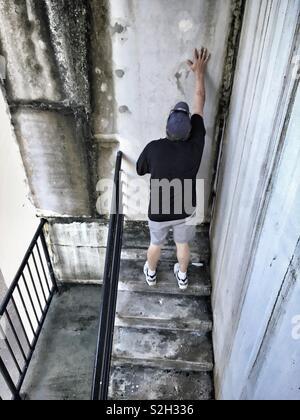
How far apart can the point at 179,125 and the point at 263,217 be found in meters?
0.93

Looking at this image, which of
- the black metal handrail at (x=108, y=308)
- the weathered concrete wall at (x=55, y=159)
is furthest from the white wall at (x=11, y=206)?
the black metal handrail at (x=108, y=308)

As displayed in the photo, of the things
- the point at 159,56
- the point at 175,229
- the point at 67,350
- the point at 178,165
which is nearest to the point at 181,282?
the point at 175,229

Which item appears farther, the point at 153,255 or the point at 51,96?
the point at 153,255

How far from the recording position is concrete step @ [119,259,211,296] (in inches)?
128

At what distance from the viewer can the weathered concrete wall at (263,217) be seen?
1399mm

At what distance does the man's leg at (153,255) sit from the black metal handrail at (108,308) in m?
0.28

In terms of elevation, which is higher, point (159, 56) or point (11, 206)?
point (159, 56)

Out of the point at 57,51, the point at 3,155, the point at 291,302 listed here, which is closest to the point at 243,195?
the point at 291,302

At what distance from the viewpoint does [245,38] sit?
232 cm

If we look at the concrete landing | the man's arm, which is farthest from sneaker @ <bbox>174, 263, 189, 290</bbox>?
the man's arm

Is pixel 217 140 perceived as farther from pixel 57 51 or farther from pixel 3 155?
pixel 3 155

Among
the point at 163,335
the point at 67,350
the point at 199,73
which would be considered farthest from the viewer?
the point at 67,350

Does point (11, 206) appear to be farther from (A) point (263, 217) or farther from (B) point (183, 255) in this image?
(A) point (263, 217)

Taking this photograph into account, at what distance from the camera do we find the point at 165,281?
10.8 ft
